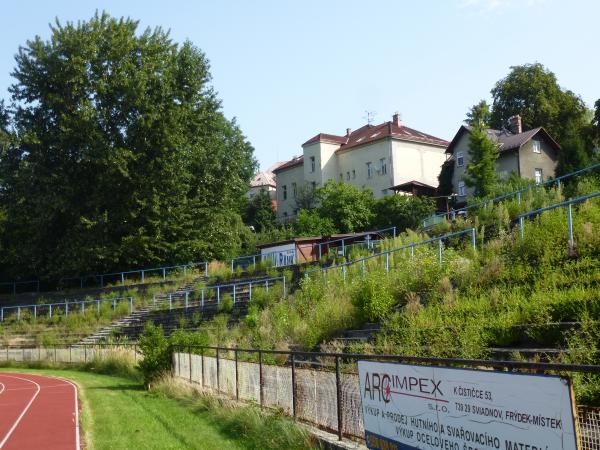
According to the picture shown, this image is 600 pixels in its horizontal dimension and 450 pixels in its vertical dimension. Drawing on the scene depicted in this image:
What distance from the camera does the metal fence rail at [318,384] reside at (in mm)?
5870

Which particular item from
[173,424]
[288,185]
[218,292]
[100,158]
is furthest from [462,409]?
[288,185]

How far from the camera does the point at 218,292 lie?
34.1 metres

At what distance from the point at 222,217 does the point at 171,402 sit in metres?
36.2

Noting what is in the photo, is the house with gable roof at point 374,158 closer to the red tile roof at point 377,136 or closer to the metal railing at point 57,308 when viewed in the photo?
the red tile roof at point 377,136

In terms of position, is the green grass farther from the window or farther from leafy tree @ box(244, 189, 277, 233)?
leafy tree @ box(244, 189, 277, 233)

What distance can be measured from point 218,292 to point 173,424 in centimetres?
2050

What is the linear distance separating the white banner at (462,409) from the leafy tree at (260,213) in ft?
223

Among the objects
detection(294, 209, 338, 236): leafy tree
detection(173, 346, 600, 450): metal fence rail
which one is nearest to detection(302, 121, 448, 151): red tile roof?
detection(294, 209, 338, 236): leafy tree

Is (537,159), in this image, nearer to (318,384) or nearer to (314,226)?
(314,226)

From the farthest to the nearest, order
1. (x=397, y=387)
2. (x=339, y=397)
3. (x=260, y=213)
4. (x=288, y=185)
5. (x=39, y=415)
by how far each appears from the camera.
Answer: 1. (x=288, y=185)
2. (x=260, y=213)
3. (x=39, y=415)
4. (x=339, y=397)
5. (x=397, y=387)

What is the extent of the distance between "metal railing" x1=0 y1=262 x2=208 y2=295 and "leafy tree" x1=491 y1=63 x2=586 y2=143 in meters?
39.3

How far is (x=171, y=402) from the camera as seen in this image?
17.1m

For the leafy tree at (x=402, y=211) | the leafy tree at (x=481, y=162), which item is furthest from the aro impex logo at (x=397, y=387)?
the leafy tree at (x=481, y=162)

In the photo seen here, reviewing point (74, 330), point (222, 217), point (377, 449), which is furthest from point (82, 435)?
point (222, 217)
